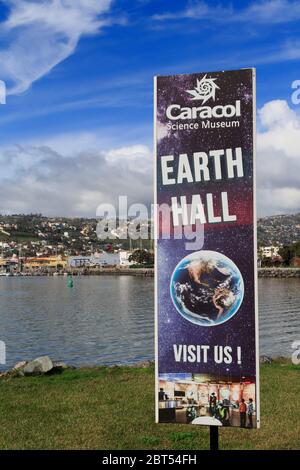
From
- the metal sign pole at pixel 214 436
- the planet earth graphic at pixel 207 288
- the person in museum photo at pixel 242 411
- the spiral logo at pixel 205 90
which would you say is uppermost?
the spiral logo at pixel 205 90

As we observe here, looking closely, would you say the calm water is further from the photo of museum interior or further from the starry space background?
the starry space background

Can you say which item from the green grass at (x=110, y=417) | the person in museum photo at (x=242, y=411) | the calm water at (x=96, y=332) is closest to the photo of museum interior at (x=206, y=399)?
the person in museum photo at (x=242, y=411)

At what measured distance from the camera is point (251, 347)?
7234 mm

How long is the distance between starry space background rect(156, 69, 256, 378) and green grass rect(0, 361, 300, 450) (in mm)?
1910

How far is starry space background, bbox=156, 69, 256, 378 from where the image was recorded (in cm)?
723

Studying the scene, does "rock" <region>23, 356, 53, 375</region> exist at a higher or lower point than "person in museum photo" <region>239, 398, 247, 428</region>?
lower

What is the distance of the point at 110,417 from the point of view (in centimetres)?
1018

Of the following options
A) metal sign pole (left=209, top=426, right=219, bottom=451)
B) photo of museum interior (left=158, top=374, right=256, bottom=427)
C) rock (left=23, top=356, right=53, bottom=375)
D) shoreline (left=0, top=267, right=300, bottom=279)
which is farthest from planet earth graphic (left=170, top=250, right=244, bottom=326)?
shoreline (left=0, top=267, right=300, bottom=279)

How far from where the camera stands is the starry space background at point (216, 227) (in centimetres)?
723

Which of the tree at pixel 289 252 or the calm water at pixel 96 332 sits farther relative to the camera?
the tree at pixel 289 252

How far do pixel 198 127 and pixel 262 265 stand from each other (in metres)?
178

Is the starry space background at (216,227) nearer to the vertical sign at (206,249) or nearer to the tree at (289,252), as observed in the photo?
the vertical sign at (206,249)

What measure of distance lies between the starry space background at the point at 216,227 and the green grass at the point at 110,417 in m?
1.91
